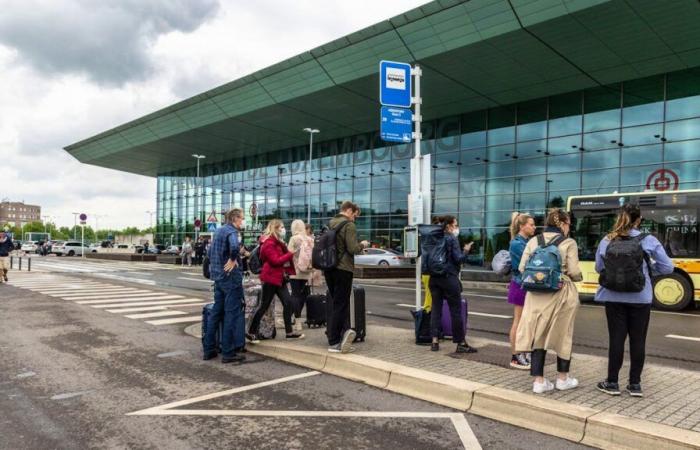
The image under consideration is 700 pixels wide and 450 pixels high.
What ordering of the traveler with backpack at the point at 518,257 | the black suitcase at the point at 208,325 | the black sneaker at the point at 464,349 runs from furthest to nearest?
the black suitcase at the point at 208,325 → the black sneaker at the point at 464,349 → the traveler with backpack at the point at 518,257

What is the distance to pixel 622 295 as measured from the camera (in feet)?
15.2

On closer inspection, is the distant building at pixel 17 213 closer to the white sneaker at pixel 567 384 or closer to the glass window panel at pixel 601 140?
the glass window panel at pixel 601 140

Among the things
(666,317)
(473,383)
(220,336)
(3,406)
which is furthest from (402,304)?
(3,406)

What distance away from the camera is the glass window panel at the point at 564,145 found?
25.9m

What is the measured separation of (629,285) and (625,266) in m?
0.17

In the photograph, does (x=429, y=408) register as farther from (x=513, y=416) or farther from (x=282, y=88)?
(x=282, y=88)

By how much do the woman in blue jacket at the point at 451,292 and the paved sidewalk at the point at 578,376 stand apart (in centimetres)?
23

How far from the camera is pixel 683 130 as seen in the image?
2277cm

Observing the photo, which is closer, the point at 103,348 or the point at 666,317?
the point at 103,348

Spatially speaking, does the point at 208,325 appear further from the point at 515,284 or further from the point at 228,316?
the point at 515,284

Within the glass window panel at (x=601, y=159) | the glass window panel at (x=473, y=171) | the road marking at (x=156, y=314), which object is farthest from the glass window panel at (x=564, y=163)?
the road marking at (x=156, y=314)

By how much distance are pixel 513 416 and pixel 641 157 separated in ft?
77.3

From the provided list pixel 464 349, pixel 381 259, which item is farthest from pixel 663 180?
pixel 464 349

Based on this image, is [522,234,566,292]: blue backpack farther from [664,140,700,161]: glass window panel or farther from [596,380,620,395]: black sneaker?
[664,140,700,161]: glass window panel
